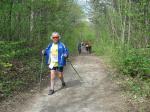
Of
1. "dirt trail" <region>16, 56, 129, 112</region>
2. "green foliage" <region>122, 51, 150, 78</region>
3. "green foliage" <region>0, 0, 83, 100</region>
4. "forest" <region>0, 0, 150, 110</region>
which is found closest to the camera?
"dirt trail" <region>16, 56, 129, 112</region>

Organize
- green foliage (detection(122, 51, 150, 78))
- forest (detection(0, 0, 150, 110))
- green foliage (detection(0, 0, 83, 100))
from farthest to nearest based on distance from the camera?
green foliage (detection(122, 51, 150, 78)) < green foliage (detection(0, 0, 83, 100)) < forest (detection(0, 0, 150, 110))

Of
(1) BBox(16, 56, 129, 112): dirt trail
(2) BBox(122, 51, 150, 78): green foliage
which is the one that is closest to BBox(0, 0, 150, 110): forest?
(2) BBox(122, 51, 150, 78): green foliage

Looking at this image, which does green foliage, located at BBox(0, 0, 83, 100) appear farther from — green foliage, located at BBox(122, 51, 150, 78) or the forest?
green foliage, located at BBox(122, 51, 150, 78)

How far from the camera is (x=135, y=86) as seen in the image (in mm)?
12141

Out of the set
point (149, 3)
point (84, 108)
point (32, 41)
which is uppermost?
point (149, 3)

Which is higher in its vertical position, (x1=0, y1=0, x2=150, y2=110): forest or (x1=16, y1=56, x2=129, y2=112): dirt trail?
(x1=0, y1=0, x2=150, y2=110): forest

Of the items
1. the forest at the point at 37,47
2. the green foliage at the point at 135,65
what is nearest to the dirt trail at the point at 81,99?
the forest at the point at 37,47

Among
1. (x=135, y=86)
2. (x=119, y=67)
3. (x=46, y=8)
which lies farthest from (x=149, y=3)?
(x=46, y=8)

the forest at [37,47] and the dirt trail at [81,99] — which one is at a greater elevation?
the forest at [37,47]

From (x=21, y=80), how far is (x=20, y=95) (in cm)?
216

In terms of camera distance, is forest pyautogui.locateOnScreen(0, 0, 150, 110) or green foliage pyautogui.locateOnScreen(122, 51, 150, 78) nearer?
forest pyautogui.locateOnScreen(0, 0, 150, 110)

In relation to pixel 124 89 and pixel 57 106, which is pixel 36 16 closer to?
pixel 124 89

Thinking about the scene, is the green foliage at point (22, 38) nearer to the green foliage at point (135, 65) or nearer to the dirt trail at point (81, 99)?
the dirt trail at point (81, 99)

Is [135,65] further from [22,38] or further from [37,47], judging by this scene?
[37,47]
